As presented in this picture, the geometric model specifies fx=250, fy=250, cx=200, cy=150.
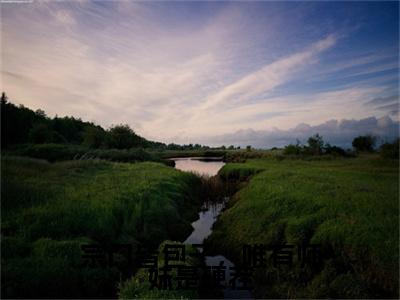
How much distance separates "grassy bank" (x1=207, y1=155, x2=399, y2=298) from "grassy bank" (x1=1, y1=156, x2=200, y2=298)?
491cm

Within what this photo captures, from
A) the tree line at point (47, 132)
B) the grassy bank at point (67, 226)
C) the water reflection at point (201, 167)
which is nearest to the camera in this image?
the grassy bank at point (67, 226)

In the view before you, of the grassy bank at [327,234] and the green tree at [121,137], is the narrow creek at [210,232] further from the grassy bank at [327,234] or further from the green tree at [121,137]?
the green tree at [121,137]

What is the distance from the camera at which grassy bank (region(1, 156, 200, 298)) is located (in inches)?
344

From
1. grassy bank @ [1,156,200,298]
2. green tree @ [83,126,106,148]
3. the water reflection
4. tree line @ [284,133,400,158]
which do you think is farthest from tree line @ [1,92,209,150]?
tree line @ [284,133,400,158]

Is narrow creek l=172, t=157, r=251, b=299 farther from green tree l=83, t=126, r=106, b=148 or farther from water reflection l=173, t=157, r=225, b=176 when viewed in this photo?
green tree l=83, t=126, r=106, b=148

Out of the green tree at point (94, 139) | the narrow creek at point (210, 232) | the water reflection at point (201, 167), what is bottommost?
the narrow creek at point (210, 232)

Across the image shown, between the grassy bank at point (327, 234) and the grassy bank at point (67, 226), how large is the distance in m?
4.91

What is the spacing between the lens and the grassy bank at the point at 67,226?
8734mm

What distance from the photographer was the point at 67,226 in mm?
11367

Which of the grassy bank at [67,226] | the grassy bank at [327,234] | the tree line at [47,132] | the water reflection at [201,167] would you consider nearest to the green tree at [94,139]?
the tree line at [47,132]

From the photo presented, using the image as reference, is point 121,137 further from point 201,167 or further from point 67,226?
point 67,226

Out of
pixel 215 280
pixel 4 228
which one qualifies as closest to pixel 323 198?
pixel 215 280

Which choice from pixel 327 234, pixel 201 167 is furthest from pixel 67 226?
pixel 201 167

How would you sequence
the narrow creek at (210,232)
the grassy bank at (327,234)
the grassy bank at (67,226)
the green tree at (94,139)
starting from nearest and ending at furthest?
the grassy bank at (67,226) → the grassy bank at (327,234) → the narrow creek at (210,232) → the green tree at (94,139)
